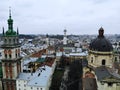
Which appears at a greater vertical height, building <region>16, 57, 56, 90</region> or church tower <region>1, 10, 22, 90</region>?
church tower <region>1, 10, 22, 90</region>

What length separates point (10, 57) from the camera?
48.5 metres

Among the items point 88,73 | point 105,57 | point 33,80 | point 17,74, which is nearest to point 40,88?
point 33,80

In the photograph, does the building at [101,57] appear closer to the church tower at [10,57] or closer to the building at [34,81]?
the building at [34,81]

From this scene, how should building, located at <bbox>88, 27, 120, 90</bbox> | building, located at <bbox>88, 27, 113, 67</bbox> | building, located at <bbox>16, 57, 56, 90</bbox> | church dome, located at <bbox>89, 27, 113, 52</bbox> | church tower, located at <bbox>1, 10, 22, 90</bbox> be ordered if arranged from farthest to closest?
church tower, located at <bbox>1, 10, 22, 90</bbox>
building, located at <bbox>16, 57, 56, 90</bbox>
church dome, located at <bbox>89, 27, 113, 52</bbox>
building, located at <bbox>88, 27, 113, 67</bbox>
building, located at <bbox>88, 27, 120, 90</bbox>

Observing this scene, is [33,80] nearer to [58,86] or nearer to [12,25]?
[58,86]

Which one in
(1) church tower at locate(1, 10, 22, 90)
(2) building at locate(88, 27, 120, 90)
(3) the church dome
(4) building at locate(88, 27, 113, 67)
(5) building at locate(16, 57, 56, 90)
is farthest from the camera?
(1) church tower at locate(1, 10, 22, 90)

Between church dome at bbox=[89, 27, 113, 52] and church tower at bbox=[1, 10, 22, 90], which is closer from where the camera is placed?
church dome at bbox=[89, 27, 113, 52]

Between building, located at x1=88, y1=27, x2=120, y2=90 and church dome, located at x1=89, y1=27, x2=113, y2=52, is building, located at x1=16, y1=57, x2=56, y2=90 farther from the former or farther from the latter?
church dome, located at x1=89, y1=27, x2=113, y2=52

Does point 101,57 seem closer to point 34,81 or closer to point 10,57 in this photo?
point 34,81

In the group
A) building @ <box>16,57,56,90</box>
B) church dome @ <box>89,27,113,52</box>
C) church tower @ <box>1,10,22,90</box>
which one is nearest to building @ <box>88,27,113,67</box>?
church dome @ <box>89,27,113,52</box>

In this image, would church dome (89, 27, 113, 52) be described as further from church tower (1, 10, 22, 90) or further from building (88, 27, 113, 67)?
church tower (1, 10, 22, 90)

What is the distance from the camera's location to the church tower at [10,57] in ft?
158

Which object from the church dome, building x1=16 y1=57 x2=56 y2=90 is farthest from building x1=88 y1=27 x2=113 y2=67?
building x1=16 y1=57 x2=56 y2=90

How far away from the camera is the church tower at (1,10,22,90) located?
4822 centimetres
